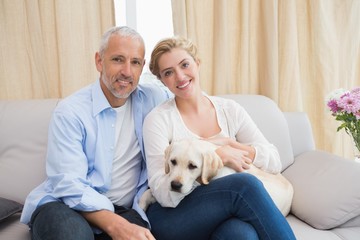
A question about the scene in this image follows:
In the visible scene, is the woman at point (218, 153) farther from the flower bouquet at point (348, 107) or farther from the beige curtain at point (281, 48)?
the beige curtain at point (281, 48)

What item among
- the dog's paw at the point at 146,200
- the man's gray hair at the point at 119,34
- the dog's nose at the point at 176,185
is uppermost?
the man's gray hair at the point at 119,34

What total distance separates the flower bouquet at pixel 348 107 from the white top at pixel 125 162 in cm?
115

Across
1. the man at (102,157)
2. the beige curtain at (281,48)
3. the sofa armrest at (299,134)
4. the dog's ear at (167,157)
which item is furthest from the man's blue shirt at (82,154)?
the sofa armrest at (299,134)

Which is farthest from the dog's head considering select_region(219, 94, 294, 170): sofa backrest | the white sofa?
select_region(219, 94, 294, 170): sofa backrest

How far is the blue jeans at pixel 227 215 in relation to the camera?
122 cm

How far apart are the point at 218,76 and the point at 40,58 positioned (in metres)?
1.24

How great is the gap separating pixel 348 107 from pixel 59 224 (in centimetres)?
155

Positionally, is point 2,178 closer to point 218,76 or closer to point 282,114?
point 218,76

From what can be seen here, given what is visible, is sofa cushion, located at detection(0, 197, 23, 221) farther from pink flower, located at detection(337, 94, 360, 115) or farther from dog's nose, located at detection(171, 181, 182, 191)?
pink flower, located at detection(337, 94, 360, 115)

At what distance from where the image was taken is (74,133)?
4.78ft

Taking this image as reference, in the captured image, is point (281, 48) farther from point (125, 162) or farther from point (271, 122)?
point (125, 162)

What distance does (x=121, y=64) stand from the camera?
1533mm

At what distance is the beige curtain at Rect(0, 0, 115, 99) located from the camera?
2.11 meters

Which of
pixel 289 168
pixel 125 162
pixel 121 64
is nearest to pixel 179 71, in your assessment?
pixel 121 64
